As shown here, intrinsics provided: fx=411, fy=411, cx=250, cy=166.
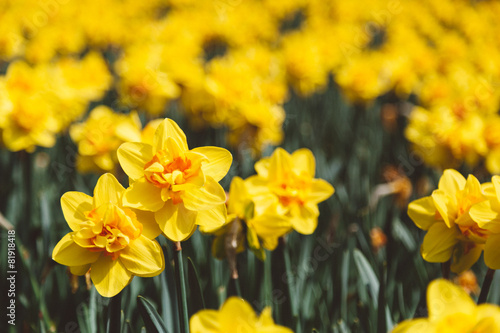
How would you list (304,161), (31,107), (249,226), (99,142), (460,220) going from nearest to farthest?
(460,220), (249,226), (304,161), (99,142), (31,107)

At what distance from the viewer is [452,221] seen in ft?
3.07

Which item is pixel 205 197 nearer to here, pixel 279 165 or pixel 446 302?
pixel 279 165

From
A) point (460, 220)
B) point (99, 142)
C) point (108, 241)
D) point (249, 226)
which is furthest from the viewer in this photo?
point (99, 142)

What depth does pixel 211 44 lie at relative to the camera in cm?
479

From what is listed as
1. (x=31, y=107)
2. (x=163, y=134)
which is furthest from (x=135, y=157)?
(x=31, y=107)

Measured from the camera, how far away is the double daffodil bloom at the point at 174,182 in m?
0.83

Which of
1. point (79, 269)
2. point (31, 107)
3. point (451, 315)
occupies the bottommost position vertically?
point (451, 315)

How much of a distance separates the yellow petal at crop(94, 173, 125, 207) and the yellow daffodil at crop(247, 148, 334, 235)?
15.2 inches

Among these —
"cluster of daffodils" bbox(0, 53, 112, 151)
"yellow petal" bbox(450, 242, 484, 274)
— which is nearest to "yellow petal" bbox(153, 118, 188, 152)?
"yellow petal" bbox(450, 242, 484, 274)

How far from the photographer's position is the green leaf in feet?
2.77

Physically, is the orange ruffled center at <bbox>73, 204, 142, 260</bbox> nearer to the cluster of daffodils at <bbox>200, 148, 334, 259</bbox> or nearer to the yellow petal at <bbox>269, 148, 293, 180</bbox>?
the cluster of daffodils at <bbox>200, 148, 334, 259</bbox>

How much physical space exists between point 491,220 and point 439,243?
0.14m

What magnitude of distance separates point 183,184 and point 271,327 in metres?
0.36

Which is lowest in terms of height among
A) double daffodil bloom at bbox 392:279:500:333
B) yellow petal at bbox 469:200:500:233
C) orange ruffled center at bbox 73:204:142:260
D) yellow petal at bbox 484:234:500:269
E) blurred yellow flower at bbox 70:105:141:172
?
double daffodil bloom at bbox 392:279:500:333
